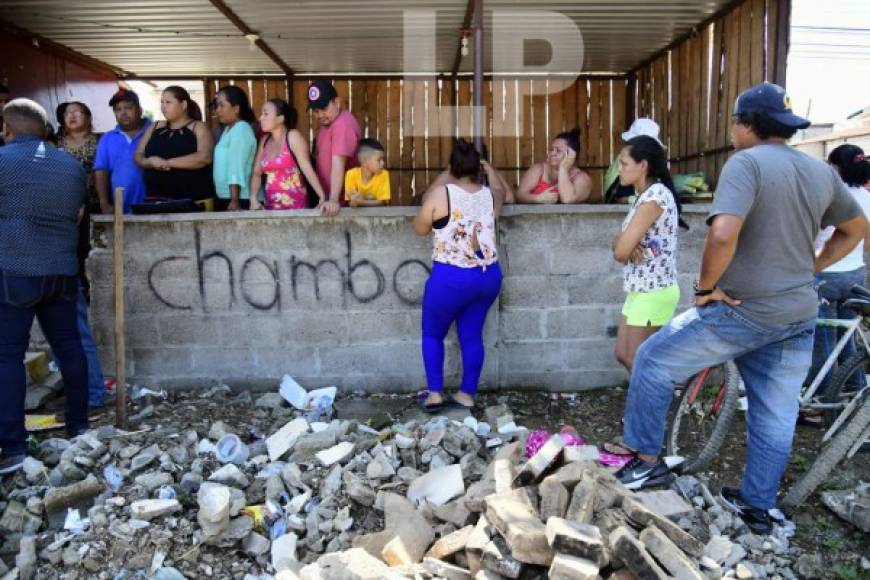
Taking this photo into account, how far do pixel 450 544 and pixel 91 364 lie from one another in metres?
3.33

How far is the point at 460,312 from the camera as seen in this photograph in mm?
4812

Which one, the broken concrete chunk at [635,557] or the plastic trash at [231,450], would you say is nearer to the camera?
the broken concrete chunk at [635,557]

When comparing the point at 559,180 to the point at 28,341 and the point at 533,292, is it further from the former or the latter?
the point at 28,341

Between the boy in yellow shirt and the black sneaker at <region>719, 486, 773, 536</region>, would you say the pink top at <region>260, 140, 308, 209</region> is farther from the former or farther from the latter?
the black sneaker at <region>719, 486, 773, 536</region>

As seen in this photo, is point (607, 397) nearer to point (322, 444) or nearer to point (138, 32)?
point (322, 444)

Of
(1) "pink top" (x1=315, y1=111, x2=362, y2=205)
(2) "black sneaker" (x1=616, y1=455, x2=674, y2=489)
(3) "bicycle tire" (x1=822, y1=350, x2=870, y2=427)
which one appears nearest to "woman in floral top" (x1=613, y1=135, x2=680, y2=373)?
(2) "black sneaker" (x1=616, y1=455, x2=674, y2=489)

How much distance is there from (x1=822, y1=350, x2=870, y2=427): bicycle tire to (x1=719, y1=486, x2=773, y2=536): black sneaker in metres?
1.39

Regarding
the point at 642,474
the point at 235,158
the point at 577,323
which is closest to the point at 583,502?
the point at 642,474

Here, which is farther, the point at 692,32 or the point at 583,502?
the point at 692,32

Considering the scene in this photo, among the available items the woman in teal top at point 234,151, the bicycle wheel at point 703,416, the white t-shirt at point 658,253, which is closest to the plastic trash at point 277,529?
the bicycle wheel at point 703,416

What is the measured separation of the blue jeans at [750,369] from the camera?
10.5 ft

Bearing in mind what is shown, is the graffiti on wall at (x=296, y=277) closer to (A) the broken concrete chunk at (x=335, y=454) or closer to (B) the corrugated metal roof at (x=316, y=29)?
(A) the broken concrete chunk at (x=335, y=454)

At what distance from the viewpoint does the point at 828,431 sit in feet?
14.5

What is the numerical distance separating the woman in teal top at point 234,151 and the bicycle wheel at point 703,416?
11.0 ft
